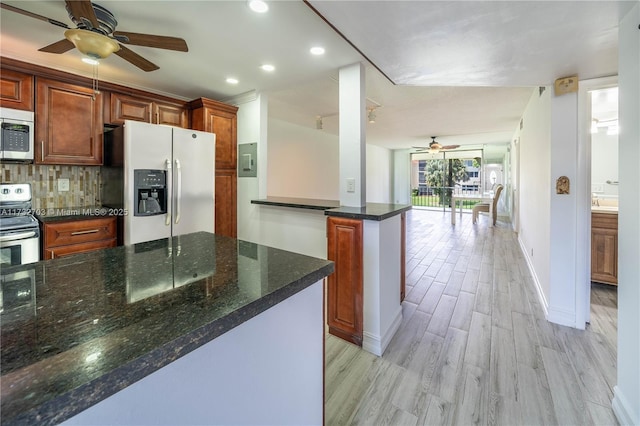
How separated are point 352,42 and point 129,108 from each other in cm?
247

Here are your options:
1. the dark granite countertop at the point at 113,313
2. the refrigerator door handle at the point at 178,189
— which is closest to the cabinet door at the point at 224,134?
the refrigerator door handle at the point at 178,189

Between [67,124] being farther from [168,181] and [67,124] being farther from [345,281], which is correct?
[345,281]

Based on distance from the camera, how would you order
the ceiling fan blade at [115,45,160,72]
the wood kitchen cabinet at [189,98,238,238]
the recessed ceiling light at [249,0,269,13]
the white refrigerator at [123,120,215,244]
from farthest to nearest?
the wood kitchen cabinet at [189,98,238,238], the white refrigerator at [123,120,215,244], the ceiling fan blade at [115,45,160,72], the recessed ceiling light at [249,0,269,13]

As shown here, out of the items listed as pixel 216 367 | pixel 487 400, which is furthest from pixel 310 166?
pixel 216 367

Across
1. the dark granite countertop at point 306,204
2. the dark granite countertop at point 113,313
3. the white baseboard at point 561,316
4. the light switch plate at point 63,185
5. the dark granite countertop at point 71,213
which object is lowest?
the white baseboard at point 561,316

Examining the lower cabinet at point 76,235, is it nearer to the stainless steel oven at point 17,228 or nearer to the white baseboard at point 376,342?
the stainless steel oven at point 17,228

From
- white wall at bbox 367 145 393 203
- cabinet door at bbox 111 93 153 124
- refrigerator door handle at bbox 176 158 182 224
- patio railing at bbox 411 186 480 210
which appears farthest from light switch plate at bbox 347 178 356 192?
patio railing at bbox 411 186 480 210

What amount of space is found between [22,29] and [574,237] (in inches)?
178

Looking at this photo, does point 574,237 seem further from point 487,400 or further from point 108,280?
point 108,280

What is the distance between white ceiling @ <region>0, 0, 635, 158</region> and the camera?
60.8 inches

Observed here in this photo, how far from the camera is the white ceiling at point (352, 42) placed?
154 cm

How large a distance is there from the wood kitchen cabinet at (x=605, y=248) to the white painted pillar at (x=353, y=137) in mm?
2686

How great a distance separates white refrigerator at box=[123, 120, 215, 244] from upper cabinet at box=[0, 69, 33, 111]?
2.58ft

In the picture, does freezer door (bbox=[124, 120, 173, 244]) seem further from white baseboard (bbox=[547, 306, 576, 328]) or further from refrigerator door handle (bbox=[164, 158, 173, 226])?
white baseboard (bbox=[547, 306, 576, 328])
